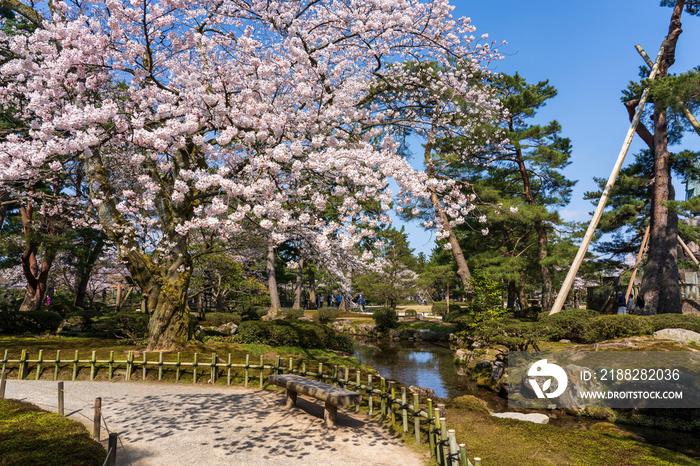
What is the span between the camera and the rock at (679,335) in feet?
37.6

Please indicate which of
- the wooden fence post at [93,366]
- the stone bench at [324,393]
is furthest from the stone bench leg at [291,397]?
the wooden fence post at [93,366]

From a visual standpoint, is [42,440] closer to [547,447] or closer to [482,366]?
[547,447]

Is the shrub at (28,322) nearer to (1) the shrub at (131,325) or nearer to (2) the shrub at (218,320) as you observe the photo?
(1) the shrub at (131,325)

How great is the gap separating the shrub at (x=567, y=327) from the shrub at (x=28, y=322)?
1896cm

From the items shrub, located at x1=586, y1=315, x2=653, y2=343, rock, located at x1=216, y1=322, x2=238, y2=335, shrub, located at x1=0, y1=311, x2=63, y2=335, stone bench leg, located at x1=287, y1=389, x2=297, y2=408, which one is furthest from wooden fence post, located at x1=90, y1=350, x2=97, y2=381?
shrub, located at x1=586, y1=315, x2=653, y2=343

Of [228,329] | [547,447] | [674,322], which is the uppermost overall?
[674,322]

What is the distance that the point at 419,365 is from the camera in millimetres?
15961

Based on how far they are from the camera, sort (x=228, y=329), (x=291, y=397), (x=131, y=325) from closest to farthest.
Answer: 1. (x=291, y=397)
2. (x=131, y=325)
3. (x=228, y=329)

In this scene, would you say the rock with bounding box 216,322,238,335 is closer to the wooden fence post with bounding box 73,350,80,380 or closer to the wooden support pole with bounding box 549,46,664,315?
the wooden fence post with bounding box 73,350,80,380

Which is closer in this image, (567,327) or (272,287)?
(567,327)

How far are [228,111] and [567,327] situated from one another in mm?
12908

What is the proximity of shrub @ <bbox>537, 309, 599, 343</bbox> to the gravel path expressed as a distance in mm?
8949

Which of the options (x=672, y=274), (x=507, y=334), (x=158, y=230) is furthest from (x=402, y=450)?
(x=672, y=274)

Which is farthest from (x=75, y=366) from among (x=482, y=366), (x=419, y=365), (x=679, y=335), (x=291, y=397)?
(x=679, y=335)
